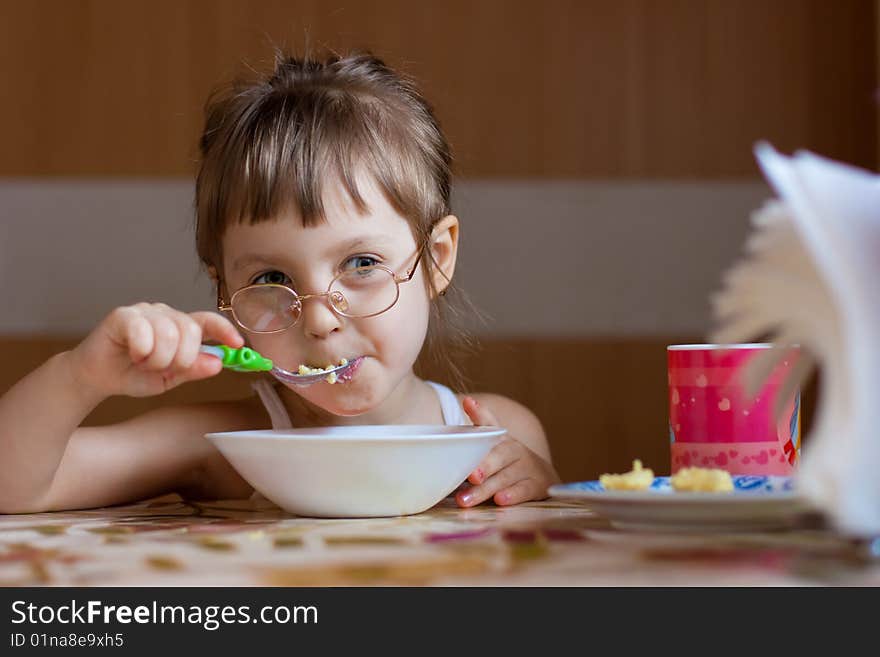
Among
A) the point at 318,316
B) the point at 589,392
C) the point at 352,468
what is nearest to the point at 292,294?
the point at 318,316

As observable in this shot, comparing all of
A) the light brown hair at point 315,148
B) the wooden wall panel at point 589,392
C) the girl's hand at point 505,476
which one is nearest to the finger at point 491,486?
the girl's hand at point 505,476

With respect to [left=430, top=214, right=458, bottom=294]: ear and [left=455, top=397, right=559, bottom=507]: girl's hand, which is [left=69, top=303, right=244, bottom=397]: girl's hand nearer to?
[left=455, top=397, right=559, bottom=507]: girl's hand

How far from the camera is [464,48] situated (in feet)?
9.17

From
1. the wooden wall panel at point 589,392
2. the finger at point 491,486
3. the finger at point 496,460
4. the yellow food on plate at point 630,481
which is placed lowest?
the wooden wall panel at point 589,392

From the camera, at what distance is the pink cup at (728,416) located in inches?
37.8

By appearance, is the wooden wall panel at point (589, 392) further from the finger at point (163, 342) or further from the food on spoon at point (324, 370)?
the finger at point (163, 342)

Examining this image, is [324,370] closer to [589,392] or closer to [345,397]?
[345,397]

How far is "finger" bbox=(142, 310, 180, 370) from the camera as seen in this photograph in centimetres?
89

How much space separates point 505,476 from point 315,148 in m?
0.45

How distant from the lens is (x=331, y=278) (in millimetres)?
1215

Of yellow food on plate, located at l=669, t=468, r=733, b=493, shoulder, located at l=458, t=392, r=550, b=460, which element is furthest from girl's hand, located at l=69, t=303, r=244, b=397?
shoulder, located at l=458, t=392, r=550, b=460

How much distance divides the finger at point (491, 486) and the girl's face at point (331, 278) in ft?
0.72
